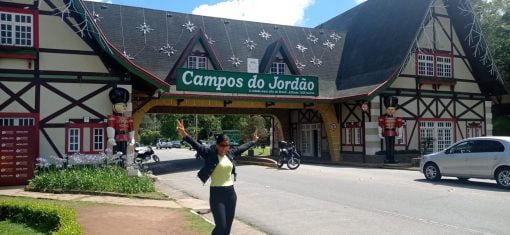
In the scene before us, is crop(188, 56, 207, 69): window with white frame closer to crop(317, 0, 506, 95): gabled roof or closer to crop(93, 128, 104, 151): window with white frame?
crop(317, 0, 506, 95): gabled roof

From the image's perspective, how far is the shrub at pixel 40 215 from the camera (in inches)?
293

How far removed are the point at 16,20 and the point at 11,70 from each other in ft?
5.62

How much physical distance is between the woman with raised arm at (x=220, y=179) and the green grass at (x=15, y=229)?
3709 mm

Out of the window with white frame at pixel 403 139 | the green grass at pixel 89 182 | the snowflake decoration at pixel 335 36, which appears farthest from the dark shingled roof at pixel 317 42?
the green grass at pixel 89 182

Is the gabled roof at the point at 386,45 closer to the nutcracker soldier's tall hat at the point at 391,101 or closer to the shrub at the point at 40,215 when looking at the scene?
the nutcracker soldier's tall hat at the point at 391,101

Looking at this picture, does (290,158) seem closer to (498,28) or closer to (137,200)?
(137,200)

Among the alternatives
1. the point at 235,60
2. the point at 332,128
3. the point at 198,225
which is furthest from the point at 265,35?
the point at 198,225

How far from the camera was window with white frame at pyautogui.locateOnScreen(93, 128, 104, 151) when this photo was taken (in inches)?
639

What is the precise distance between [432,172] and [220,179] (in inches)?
452

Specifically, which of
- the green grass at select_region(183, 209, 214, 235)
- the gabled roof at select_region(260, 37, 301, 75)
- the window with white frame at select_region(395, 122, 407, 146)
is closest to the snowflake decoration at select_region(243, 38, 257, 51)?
the gabled roof at select_region(260, 37, 301, 75)

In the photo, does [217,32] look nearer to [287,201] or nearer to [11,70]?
[11,70]

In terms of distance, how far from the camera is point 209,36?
84.9ft

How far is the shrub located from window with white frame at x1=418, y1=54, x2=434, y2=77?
2184 centimetres

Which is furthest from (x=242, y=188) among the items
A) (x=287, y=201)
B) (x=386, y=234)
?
(x=386, y=234)
